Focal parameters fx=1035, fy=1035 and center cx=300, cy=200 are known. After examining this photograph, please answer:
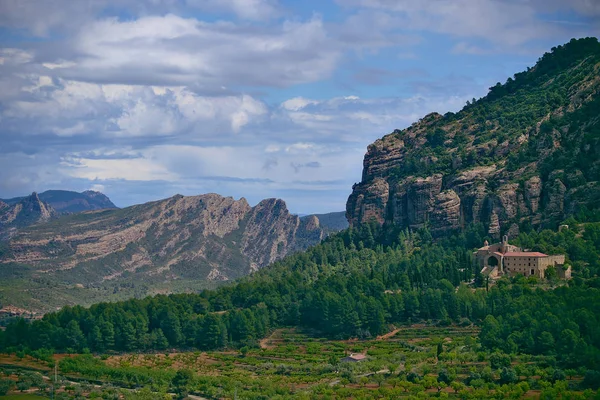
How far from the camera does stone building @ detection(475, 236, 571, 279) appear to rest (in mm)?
150125

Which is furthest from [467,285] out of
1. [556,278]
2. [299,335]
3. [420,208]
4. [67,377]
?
[67,377]

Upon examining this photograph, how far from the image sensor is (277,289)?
560 ft

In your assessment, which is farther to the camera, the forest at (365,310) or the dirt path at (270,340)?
the dirt path at (270,340)

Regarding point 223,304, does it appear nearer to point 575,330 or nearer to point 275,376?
point 275,376

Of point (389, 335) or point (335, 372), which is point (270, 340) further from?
point (335, 372)

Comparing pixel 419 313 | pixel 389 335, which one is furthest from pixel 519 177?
pixel 389 335

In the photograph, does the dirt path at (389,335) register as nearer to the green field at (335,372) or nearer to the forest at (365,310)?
the green field at (335,372)

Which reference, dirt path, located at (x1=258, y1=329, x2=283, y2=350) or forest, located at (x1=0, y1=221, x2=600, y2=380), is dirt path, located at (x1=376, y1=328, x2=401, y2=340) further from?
dirt path, located at (x1=258, y1=329, x2=283, y2=350)

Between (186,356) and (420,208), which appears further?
(420,208)

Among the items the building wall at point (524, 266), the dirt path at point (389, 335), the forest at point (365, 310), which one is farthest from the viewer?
the building wall at point (524, 266)

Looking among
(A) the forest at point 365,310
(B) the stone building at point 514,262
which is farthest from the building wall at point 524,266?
(A) the forest at point 365,310

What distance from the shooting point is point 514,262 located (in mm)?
153750

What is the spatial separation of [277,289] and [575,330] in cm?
6269

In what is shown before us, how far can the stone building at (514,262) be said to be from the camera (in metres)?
150
